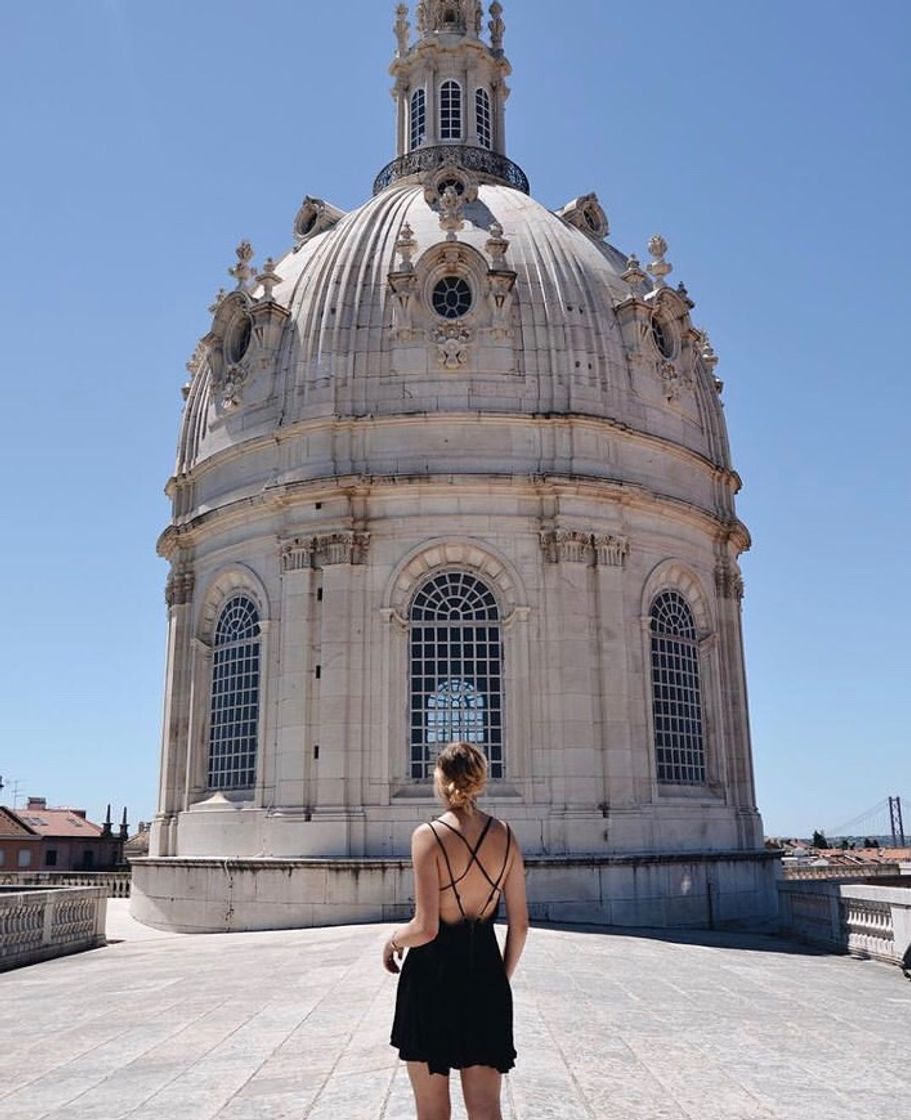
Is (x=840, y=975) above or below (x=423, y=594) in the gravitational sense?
below

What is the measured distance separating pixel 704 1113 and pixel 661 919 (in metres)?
17.3

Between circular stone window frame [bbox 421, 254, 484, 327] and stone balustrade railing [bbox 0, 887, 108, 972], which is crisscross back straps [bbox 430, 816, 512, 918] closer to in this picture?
stone balustrade railing [bbox 0, 887, 108, 972]

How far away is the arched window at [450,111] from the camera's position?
35.9 meters

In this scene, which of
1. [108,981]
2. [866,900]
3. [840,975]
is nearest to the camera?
[108,981]

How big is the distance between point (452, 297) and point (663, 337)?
6194 millimetres

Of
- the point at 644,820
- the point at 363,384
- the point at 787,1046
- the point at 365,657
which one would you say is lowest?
the point at 787,1046

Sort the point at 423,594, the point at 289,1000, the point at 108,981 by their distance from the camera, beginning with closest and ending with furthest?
1. the point at 289,1000
2. the point at 108,981
3. the point at 423,594

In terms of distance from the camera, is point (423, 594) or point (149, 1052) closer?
point (149, 1052)

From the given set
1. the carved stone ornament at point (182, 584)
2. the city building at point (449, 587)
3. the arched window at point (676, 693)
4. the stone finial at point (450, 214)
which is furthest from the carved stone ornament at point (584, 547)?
the carved stone ornament at point (182, 584)

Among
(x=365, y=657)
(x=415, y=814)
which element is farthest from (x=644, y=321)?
(x=415, y=814)

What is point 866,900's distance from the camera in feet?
61.6

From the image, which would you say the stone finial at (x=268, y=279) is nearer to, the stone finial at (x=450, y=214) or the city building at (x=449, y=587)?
the city building at (x=449, y=587)

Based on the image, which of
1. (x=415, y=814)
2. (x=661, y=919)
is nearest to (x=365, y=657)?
(x=415, y=814)

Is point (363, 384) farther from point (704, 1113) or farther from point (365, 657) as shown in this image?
point (704, 1113)
